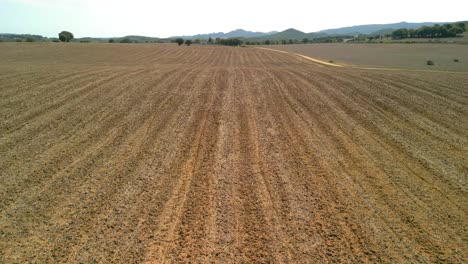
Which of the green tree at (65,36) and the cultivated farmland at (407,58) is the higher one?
the green tree at (65,36)

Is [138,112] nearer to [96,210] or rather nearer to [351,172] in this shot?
[96,210]

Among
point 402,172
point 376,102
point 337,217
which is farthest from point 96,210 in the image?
point 376,102

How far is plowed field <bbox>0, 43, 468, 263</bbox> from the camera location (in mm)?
4555

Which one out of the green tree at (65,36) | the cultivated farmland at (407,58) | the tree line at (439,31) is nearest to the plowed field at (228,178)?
the cultivated farmland at (407,58)

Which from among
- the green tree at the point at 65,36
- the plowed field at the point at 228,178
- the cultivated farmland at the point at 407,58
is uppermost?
the green tree at the point at 65,36

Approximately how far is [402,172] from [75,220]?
24.4 feet

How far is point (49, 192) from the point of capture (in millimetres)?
5781

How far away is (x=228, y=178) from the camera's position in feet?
21.5

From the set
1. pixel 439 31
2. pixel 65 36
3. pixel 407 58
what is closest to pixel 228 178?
pixel 407 58

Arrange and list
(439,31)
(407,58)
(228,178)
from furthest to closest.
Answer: (439,31) → (407,58) → (228,178)

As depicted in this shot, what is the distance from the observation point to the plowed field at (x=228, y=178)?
14.9 feet

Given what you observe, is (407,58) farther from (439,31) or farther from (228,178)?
(439,31)

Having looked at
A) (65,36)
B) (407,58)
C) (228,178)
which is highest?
(65,36)

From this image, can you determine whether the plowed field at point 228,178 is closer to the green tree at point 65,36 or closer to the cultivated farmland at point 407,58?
the cultivated farmland at point 407,58
